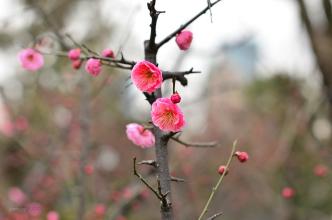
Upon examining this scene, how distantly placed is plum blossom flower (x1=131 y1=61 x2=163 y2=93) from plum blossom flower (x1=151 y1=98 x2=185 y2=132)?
5 centimetres

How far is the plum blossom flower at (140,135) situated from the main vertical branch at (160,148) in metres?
0.24

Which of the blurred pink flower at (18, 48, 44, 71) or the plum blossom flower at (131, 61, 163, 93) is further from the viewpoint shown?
the blurred pink flower at (18, 48, 44, 71)

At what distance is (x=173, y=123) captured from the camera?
1.69 m

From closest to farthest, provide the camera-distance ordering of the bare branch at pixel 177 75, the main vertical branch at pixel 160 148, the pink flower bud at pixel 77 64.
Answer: the main vertical branch at pixel 160 148 < the bare branch at pixel 177 75 < the pink flower bud at pixel 77 64

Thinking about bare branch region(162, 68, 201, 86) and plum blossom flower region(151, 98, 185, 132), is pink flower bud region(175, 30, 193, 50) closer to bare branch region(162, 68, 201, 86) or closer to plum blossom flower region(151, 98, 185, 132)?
bare branch region(162, 68, 201, 86)

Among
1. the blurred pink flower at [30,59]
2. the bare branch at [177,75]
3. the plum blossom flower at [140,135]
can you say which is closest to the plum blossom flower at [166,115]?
the bare branch at [177,75]

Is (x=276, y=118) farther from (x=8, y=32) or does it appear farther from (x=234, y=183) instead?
(x=8, y=32)

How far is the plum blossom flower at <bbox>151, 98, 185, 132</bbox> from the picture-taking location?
167 centimetres

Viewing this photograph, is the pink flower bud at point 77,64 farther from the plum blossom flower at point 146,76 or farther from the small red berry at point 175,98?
the small red berry at point 175,98

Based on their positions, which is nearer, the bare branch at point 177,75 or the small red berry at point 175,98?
the small red berry at point 175,98

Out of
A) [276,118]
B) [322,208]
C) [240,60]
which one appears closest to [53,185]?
[276,118]

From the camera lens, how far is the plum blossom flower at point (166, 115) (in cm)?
167

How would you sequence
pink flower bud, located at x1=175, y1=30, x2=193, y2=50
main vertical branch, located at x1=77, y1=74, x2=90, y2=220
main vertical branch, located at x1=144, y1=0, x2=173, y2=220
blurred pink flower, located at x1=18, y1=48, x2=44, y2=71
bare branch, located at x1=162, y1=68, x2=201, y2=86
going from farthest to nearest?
main vertical branch, located at x1=77, y1=74, x2=90, y2=220
blurred pink flower, located at x1=18, y1=48, x2=44, y2=71
pink flower bud, located at x1=175, y1=30, x2=193, y2=50
bare branch, located at x1=162, y1=68, x2=201, y2=86
main vertical branch, located at x1=144, y1=0, x2=173, y2=220

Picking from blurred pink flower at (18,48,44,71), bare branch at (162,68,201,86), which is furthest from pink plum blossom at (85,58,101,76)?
blurred pink flower at (18,48,44,71)
